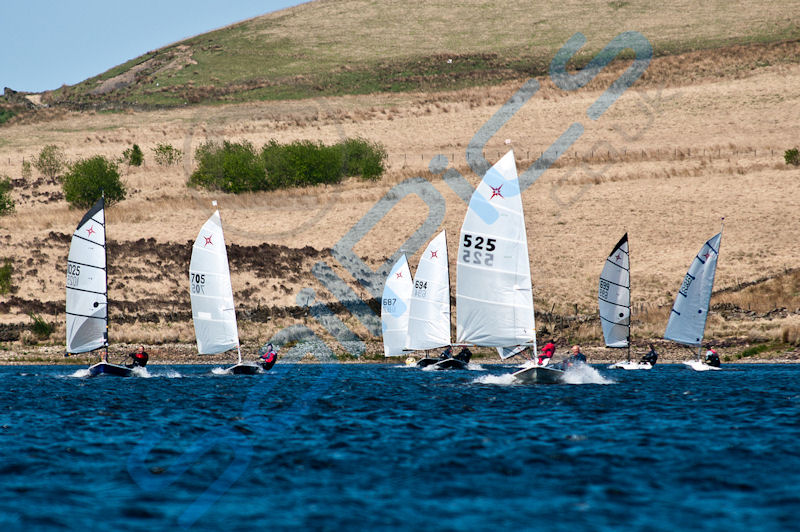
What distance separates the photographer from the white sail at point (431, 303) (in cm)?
5381

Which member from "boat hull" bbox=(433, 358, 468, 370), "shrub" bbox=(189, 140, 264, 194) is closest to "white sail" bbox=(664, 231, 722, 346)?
"boat hull" bbox=(433, 358, 468, 370)

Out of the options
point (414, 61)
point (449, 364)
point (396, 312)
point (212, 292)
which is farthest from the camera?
point (414, 61)

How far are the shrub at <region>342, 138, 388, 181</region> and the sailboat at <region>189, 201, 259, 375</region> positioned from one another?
63.0m

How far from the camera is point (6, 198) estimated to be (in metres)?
103

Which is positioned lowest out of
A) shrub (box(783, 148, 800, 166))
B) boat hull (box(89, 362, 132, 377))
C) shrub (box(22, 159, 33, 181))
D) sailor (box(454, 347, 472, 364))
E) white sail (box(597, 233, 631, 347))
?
sailor (box(454, 347, 472, 364))

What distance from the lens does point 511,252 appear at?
110ft

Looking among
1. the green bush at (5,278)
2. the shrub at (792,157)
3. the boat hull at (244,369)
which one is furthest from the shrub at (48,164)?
the shrub at (792,157)

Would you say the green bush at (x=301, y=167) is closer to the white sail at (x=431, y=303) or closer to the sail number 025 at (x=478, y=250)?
the white sail at (x=431, y=303)

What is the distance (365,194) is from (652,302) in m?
42.4

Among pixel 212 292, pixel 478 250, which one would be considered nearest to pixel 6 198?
pixel 212 292

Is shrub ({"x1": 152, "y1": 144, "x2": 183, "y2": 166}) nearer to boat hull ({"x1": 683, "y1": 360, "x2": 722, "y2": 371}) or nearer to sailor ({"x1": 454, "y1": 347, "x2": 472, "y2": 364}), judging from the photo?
sailor ({"x1": 454, "y1": 347, "x2": 472, "y2": 364})

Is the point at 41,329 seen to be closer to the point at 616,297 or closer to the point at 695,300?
the point at 616,297

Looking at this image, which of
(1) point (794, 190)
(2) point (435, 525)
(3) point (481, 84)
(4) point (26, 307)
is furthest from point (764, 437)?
(3) point (481, 84)

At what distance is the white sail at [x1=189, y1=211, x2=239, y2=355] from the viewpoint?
156 feet
